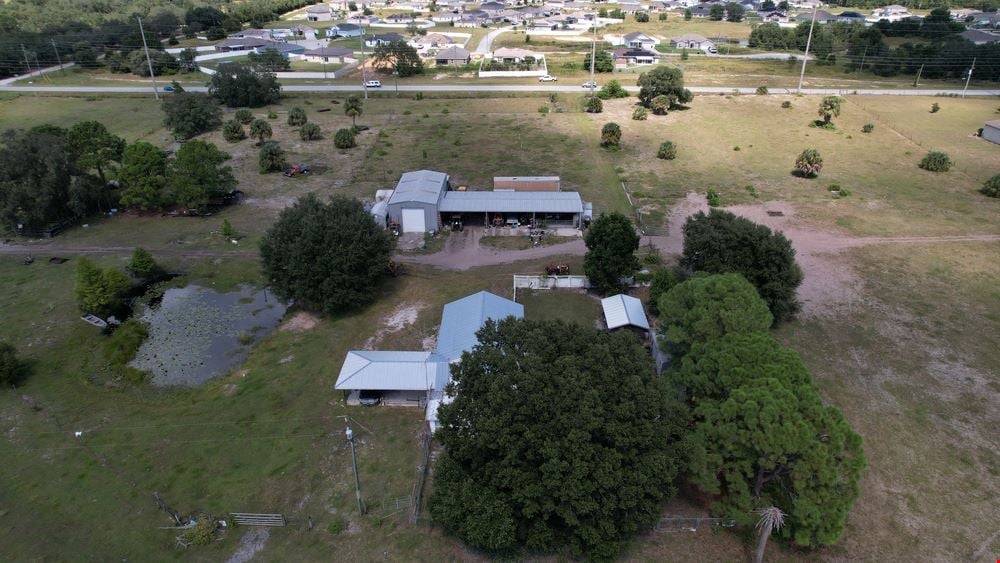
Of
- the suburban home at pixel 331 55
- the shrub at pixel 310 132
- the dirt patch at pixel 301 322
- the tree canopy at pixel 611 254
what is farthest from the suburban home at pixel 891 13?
the dirt patch at pixel 301 322

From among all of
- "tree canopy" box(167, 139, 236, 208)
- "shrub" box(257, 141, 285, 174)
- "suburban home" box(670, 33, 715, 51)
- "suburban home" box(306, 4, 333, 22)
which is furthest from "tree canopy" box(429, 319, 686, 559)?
"suburban home" box(306, 4, 333, 22)

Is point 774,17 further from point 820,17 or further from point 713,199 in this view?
point 713,199

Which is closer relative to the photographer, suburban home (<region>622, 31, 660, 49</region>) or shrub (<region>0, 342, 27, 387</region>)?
shrub (<region>0, 342, 27, 387</region>)

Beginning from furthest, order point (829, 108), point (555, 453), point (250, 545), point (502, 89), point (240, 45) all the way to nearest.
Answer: point (240, 45), point (502, 89), point (829, 108), point (250, 545), point (555, 453)

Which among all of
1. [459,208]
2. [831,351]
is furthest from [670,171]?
[831,351]

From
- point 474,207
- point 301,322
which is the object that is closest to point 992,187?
point 474,207

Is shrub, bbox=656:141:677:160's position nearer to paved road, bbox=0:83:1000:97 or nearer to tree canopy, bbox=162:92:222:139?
paved road, bbox=0:83:1000:97

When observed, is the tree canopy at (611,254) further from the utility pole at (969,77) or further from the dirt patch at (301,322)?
the utility pole at (969,77)
